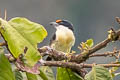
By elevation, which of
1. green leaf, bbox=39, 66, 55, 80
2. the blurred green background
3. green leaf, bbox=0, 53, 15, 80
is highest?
the blurred green background

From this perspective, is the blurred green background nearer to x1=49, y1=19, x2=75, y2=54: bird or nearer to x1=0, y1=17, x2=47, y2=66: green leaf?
x1=49, y1=19, x2=75, y2=54: bird

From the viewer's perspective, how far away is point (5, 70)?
1.79m

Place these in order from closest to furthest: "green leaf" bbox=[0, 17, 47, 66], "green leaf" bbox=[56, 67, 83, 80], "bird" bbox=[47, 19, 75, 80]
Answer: "green leaf" bbox=[0, 17, 47, 66] → "green leaf" bbox=[56, 67, 83, 80] → "bird" bbox=[47, 19, 75, 80]

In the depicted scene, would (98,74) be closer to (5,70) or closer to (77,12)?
(5,70)

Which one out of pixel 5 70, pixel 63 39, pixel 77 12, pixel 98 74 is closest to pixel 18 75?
pixel 5 70

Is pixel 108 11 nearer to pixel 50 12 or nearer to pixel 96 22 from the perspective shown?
pixel 96 22

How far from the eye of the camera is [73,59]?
7.04ft

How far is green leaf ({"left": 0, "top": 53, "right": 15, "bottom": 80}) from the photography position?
1.78m

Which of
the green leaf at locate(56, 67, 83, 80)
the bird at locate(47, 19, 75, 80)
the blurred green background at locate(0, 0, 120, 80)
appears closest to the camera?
the green leaf at locate(56, 67, 83, 80)

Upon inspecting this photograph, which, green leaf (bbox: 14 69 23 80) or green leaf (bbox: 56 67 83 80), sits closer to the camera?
green leaf (bbox: 14 69 23 80)

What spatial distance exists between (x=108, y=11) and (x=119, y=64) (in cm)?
3667

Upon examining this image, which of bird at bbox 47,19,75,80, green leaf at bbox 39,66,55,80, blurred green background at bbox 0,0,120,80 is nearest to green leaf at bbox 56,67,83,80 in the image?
green leaf at bbox 39,66,55,80

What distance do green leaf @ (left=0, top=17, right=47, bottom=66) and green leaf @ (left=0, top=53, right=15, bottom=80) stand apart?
0.08m

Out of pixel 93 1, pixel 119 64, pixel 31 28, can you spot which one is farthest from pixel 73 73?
pixel 93 1
